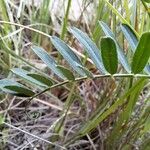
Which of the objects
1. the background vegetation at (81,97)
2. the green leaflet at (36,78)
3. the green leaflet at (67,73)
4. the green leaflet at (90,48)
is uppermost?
the green leaflet at (90,48)

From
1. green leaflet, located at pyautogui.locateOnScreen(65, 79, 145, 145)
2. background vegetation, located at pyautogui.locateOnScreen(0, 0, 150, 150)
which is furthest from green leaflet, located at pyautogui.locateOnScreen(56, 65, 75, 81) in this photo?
green leaflet, located at pyautogui.locateOnScreen(65, 79, 145, 145)

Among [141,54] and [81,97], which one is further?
[81,97]

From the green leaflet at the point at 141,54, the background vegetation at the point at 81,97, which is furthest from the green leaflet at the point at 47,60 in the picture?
the green leaflet at the point at 141,54

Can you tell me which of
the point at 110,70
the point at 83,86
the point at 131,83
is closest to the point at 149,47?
the point at 110,70

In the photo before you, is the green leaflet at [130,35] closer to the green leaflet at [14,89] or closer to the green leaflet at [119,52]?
the green leaflet at [119,52]

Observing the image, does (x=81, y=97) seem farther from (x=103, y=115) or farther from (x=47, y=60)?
(x=47, y=60)

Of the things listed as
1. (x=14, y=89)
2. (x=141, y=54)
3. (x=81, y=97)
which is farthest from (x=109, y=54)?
(x=81, y=97)

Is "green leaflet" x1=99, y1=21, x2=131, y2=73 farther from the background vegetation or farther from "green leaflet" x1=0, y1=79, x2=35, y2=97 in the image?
"green leaflet" x1=0, y1=79, x2=35, y2=97
